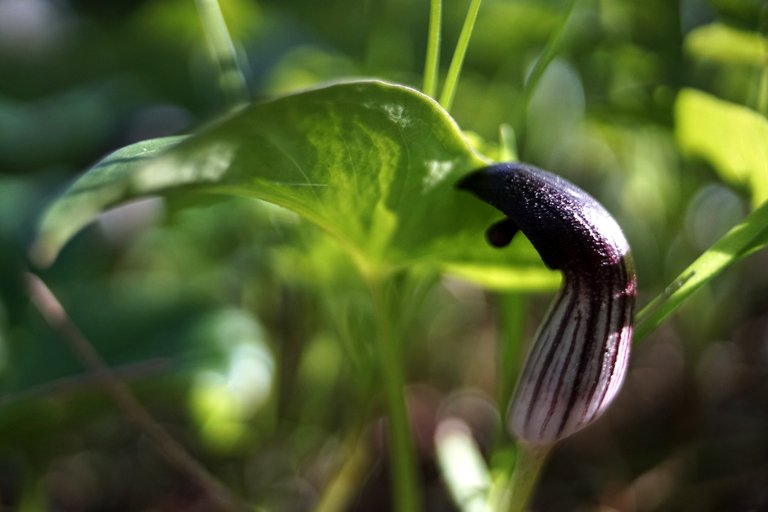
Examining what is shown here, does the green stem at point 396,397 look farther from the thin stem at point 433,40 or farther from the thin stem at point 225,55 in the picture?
the thin stem at point 225,55

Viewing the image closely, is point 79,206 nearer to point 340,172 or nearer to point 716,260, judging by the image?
point 340,172

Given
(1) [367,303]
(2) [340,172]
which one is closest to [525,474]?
(2) [340,172]

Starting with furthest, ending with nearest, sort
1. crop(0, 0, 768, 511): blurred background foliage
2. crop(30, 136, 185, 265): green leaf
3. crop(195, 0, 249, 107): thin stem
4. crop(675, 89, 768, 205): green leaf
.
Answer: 1. crop(0, 0, 768, 511): blurred background foliage
2. crop(195, 0, 249, 107): thin stem
3. crop(675, 89, 768, 205): green leaf
4. crop(30, 136, 185, 265): green leaf

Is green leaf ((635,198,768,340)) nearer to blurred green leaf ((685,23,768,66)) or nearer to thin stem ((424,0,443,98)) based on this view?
thin stem ((424,0,443,98))

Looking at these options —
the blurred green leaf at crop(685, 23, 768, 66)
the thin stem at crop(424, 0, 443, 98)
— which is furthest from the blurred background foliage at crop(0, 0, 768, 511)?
the thin stem at crop(424, 0, 443, 98)

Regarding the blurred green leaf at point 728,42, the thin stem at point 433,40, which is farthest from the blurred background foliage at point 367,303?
the thin stem at point 433,40
